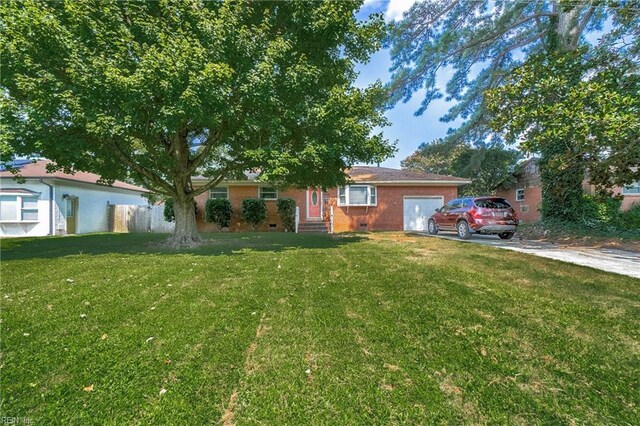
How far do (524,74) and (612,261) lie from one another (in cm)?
511

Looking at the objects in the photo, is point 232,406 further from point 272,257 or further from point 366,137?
point 366,137

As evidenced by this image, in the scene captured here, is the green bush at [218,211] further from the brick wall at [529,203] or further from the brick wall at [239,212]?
the brick wall at [529,203]

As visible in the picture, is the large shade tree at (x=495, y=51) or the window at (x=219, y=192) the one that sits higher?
the large shade tree at (x=495, y=51)

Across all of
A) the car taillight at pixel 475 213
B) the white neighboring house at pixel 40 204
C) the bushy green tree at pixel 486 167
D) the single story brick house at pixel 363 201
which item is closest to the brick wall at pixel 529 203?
the bushy green tree at pixel 486 167

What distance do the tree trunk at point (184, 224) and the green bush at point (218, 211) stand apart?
5.68 meters

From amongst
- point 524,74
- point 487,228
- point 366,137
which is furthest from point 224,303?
point 487,228

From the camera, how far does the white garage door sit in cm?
1700

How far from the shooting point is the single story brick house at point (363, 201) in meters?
16.2

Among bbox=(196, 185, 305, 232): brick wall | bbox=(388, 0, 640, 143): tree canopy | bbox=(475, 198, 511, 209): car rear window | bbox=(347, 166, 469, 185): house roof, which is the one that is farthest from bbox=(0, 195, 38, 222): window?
bbox=(475, 198, 511, 209): car rear window

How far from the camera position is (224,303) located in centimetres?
375

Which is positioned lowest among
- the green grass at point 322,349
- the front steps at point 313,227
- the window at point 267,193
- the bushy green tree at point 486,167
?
the green grass at point 322,349

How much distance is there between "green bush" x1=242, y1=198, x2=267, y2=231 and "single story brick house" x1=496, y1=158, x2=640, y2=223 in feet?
60.1

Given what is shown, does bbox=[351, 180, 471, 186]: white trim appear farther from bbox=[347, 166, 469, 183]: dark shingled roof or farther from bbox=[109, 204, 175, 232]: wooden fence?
bbox=[109, 204, 175, 232]: wooden fence

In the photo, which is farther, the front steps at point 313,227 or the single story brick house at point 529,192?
the single story brick house at point 529,192
